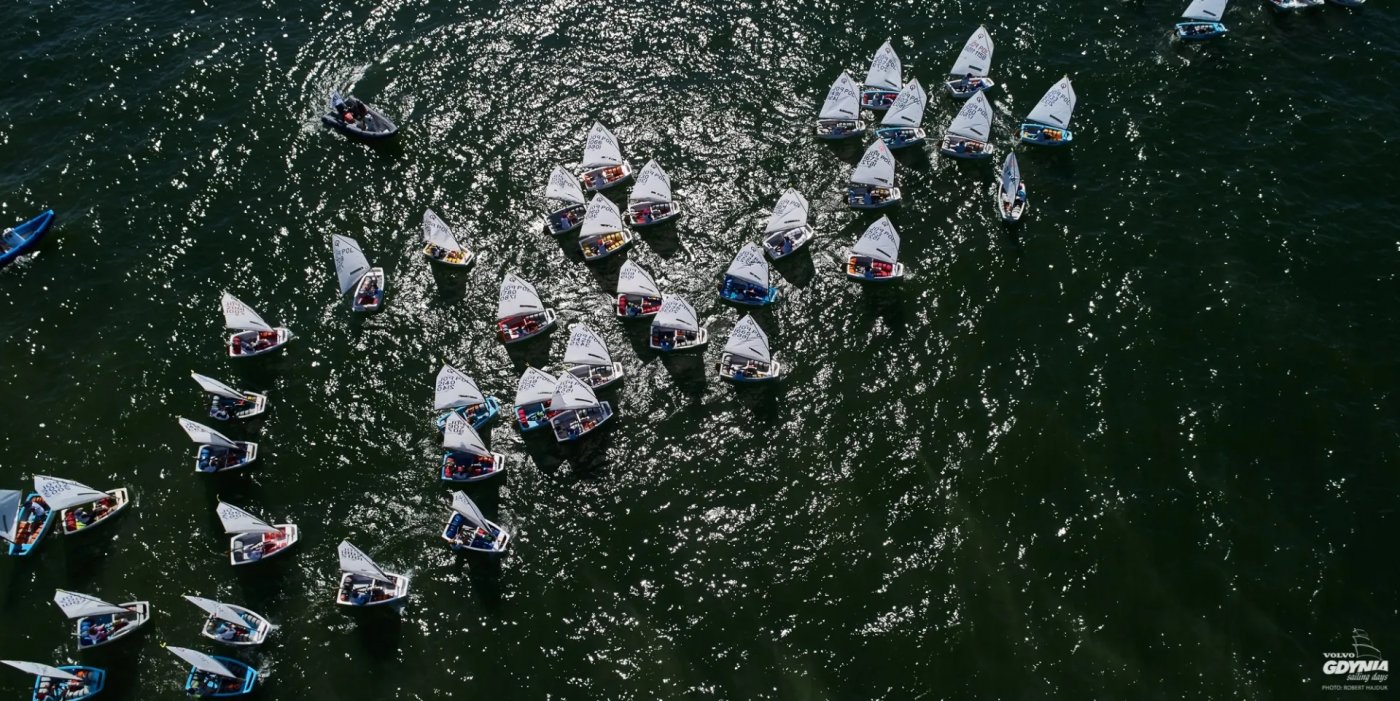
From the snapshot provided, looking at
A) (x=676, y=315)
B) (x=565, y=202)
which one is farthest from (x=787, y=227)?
(x=565, y=202)

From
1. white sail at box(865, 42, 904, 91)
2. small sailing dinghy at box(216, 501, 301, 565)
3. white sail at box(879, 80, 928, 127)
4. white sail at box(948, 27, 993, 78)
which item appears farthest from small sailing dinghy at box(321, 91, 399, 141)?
white sail at box(948, 27, 993, 78)

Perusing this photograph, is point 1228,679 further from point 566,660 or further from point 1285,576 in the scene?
point 566,660

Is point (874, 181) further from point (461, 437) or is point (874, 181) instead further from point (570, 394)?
point (461, 437)

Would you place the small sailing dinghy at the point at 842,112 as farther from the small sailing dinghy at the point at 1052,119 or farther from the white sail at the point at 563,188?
the white sail at the point at 563,188

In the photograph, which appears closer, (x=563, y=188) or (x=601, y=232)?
(x=601, y=232)

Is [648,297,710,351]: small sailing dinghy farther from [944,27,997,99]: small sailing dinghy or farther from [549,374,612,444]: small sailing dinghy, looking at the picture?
[944,27,997,99]: small sailing dinghy
